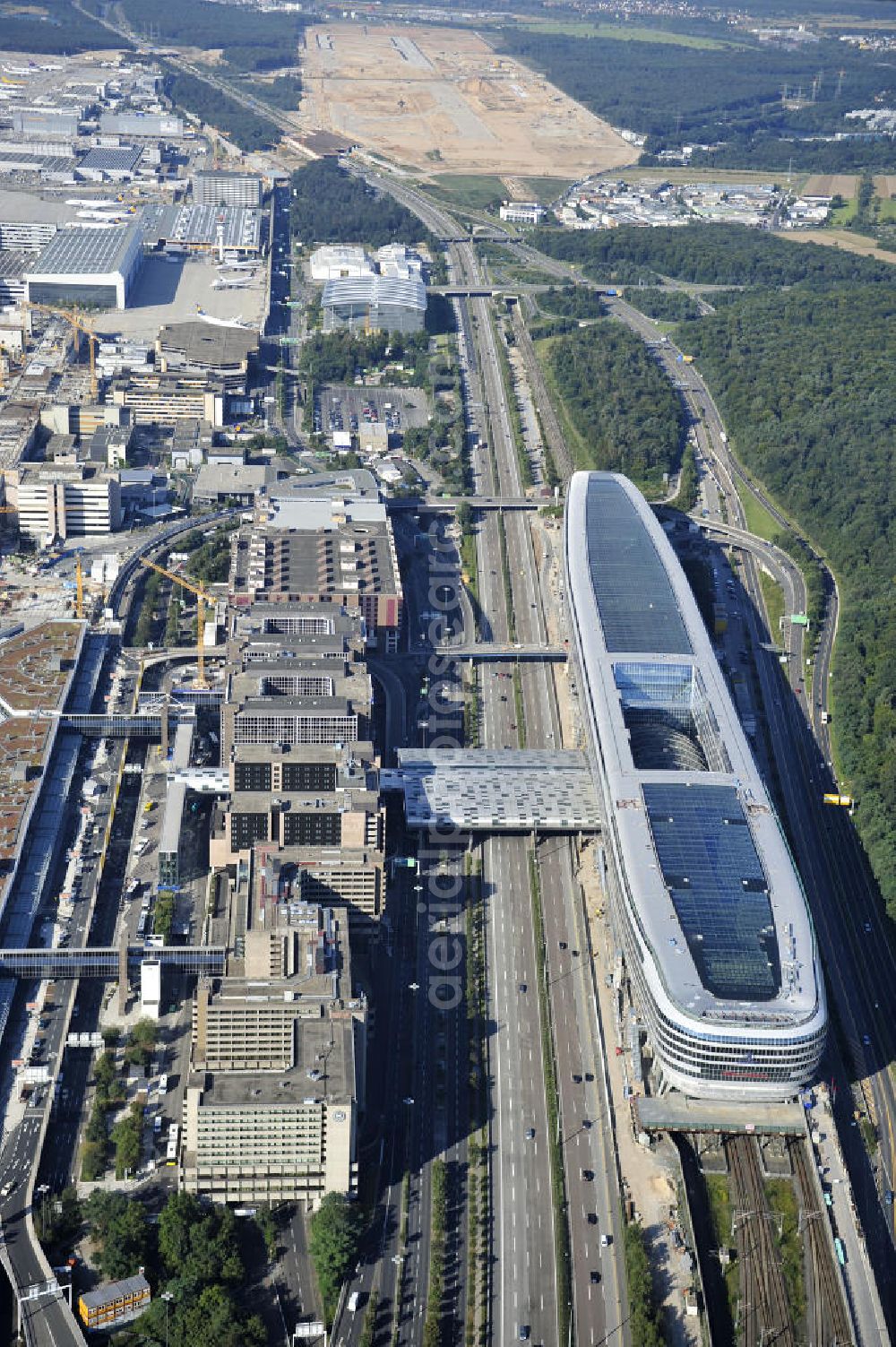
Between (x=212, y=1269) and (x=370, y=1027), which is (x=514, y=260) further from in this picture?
(x=212, y=1269)

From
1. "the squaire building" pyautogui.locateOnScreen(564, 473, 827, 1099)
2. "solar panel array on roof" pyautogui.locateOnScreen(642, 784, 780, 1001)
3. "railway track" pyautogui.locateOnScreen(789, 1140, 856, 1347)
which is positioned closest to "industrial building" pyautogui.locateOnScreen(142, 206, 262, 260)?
"the squaire building" pyautogui.locateOnScreen(564, 473, 827, 1099)

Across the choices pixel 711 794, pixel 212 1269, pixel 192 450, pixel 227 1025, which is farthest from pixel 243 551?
pixel 212 1269

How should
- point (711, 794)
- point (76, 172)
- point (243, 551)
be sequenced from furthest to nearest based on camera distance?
point (76, 172)
point (243, 551)
point (711, 794)

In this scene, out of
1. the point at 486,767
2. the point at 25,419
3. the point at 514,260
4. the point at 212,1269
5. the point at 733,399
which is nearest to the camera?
the point at 212,1269

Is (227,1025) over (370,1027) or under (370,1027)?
over

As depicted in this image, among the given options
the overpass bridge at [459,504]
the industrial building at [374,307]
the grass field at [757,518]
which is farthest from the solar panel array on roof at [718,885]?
the industrial building at [374,307]

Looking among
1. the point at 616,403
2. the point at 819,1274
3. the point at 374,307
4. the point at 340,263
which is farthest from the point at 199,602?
the point at 340,263

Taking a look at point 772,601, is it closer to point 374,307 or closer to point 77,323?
point 374,307
